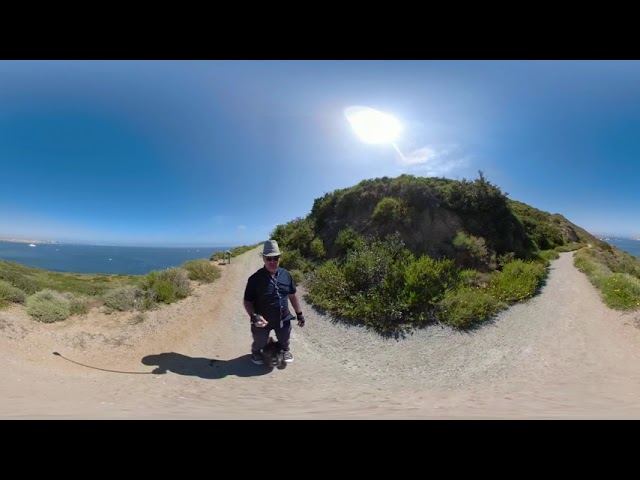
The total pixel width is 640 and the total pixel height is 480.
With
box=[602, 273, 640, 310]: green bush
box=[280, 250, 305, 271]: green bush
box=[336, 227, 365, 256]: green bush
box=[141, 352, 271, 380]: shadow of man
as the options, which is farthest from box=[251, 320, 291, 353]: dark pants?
box=[602, 273, 640, 310]: green bush

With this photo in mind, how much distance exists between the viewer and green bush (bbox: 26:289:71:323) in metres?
5.95

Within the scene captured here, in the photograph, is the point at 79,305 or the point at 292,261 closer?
the point at 79,305

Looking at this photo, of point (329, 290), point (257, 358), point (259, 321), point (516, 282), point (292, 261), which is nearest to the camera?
point (259, 321)

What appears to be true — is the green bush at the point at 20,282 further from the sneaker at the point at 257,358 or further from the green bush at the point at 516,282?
the green bush at the point at 516,282

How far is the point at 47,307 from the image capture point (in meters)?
6.14

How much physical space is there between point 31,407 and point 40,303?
460 centimetres

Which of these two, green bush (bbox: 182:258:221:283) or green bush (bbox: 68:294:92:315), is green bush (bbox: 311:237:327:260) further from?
green bush (bbox: 68:294:92:315)

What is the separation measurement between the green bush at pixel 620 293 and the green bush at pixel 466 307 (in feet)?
10.3

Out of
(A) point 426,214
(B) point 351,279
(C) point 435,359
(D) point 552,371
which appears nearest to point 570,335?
(D) point 552,371

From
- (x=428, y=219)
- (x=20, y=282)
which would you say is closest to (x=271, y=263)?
(x=20, y=282)

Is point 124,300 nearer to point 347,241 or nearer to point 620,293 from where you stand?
point 347,241

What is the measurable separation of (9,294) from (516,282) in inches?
527

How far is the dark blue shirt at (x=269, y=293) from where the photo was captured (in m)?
4.46

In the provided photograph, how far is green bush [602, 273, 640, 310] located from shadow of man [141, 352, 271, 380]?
31.3 ft
